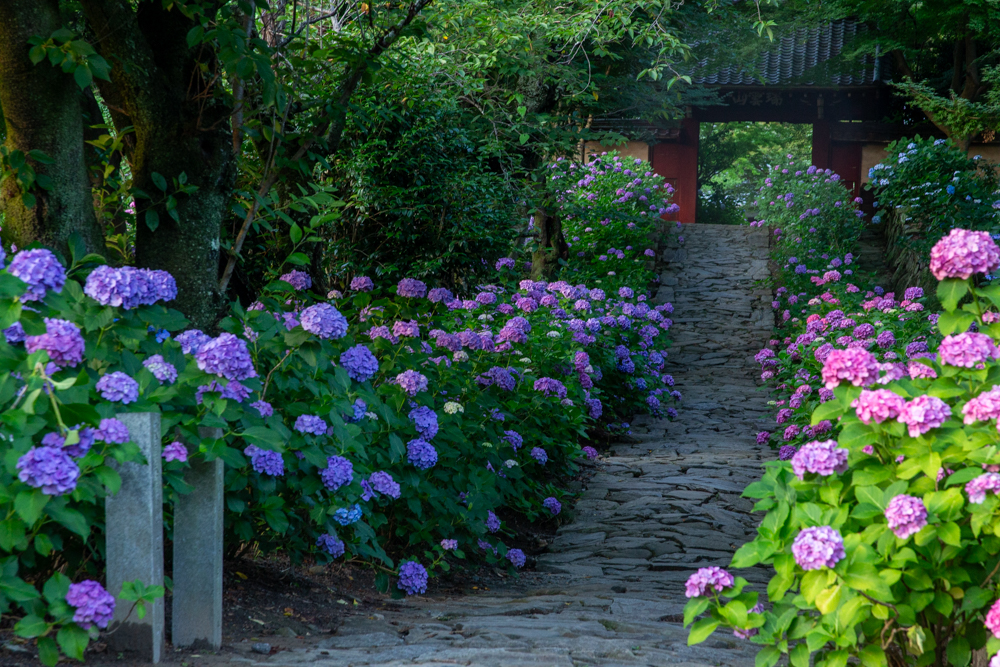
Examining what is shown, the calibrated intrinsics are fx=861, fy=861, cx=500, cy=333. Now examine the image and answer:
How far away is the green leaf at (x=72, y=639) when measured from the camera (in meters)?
2.00

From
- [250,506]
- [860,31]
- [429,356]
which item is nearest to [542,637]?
[250,506]

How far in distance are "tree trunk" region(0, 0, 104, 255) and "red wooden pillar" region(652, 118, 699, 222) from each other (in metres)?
17.8

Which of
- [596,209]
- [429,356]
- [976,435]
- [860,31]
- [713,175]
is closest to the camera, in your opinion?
[976,435]

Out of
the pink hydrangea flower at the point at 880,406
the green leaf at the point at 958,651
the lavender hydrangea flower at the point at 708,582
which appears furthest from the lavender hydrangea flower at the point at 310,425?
the green leaf at the point at 958,651

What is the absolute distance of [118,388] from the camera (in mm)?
2178

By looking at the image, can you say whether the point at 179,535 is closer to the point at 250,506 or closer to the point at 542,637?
the point at 250,506

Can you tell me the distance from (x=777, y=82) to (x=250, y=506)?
57.4 feet

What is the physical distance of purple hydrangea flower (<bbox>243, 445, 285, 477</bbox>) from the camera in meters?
2.71

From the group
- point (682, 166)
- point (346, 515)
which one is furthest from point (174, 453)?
point (682, 166)

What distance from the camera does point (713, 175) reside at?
26672mm

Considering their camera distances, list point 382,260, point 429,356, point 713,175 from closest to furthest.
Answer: point 429,356 < point 382,260 < point 713,175

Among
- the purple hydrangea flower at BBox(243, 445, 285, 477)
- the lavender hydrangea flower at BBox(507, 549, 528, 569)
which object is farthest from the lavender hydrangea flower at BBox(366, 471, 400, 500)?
the lavender hydrangea flower at BBox(507, 549, 528, 569)

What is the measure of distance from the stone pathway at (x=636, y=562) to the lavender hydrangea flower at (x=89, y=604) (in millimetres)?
538

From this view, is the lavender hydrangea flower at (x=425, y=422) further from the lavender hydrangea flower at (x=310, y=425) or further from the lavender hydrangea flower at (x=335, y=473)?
the lavender hydrangea flower at (x=310, y=425)
